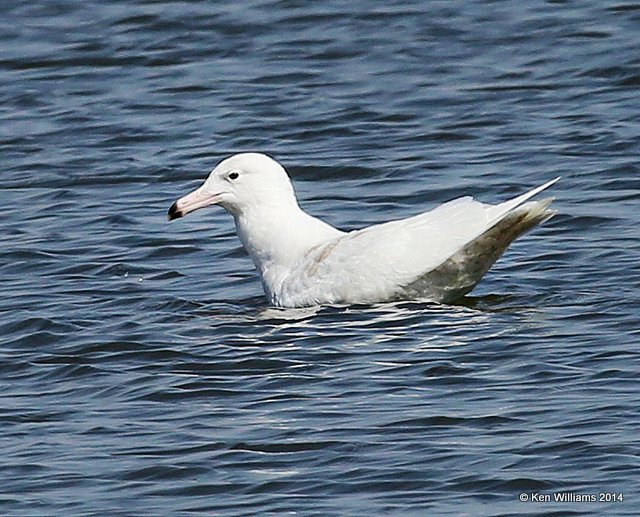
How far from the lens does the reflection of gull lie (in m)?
10.5

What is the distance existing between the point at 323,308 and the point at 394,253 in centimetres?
51

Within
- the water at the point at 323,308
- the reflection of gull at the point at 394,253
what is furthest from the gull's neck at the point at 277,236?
the water at the point at 323,308

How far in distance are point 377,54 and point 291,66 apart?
739 millimetres

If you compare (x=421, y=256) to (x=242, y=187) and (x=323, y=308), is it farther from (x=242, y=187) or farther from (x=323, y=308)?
(x=242, y=187)

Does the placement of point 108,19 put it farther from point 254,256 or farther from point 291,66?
point 254,256

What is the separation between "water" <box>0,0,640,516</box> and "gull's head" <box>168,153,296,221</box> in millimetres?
539

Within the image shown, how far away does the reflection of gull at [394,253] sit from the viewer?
10.5 metres

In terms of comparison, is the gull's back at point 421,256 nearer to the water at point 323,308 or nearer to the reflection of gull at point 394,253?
the reflection of gull at point 394,253

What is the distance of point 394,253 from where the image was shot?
10.6 m

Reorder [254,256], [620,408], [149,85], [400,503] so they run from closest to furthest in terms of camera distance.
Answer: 1. [400,503]
2. [620,408]
3. [254,256]
4. [149,85]

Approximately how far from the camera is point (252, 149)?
15273mm

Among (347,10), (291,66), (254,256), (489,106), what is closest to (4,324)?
(254,256)

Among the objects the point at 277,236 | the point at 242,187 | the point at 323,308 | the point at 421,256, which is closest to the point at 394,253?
the point at 421,256

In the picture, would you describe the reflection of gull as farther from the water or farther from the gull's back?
the water
